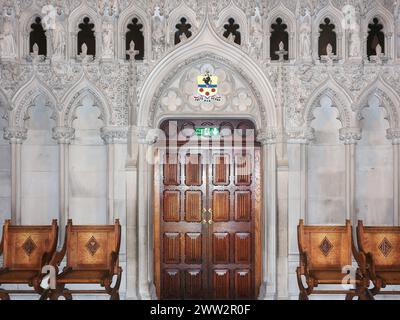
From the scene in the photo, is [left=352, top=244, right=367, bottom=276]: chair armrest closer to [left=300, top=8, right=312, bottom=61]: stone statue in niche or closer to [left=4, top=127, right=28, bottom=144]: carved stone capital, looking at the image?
[left=300, top=8, right=312, bottom=61]: stone statue in niche

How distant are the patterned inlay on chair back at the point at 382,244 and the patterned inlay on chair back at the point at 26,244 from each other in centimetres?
375

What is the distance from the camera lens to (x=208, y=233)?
6320 mm

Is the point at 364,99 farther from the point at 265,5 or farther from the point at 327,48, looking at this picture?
the point at 265,5

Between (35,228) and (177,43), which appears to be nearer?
(35,228)

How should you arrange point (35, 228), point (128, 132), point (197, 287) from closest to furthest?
point (35, 228), point (128, 132), point (197, 287)

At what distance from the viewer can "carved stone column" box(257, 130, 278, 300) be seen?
594 cm

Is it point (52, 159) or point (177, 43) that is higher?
point (177, 43)

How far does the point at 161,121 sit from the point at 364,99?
282 cm

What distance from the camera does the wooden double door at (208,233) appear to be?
6.32 metres

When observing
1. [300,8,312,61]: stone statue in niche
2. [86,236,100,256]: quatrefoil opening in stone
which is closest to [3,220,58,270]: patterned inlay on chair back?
[86,236,100,256]: quatrefoil opening in stone

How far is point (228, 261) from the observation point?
20.8 ft

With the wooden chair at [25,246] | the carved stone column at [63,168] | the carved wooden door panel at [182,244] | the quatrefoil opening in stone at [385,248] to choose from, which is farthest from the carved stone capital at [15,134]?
the quatrefoil opening in stone at [385,248]

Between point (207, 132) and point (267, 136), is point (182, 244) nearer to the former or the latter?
point (207, 132)

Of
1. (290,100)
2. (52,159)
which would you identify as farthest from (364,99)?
(52,159)
